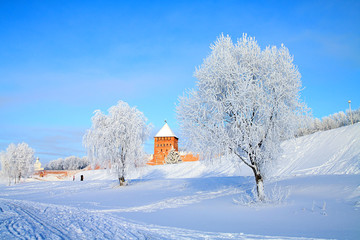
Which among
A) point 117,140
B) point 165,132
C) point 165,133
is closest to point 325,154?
point 117,140

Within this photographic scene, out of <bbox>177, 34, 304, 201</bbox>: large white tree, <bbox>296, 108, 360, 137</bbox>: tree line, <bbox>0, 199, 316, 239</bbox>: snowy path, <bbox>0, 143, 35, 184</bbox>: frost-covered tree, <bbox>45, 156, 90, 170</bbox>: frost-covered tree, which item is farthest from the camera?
<bbox>45, 156, 90, 170</bbox>: frost-covered tree

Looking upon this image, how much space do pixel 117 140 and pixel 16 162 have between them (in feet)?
107

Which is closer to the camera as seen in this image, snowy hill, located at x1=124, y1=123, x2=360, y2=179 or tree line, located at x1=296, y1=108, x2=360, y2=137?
snowy hill, located at x1=124, y1=123, x2=360, y2=179

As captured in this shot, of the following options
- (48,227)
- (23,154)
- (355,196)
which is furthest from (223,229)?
(23,154)

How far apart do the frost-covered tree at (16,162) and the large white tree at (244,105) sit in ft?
147

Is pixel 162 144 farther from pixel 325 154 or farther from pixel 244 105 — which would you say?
pixel 244 105

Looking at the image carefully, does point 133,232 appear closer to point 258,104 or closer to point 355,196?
point 258,104

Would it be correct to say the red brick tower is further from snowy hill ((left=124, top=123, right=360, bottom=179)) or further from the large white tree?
the large white tree

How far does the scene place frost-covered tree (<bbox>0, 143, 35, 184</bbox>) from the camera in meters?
46.8

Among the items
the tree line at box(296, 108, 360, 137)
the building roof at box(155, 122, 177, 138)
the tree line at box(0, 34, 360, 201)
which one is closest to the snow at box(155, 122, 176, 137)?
the building roof at box(155, 122, 177, 138)

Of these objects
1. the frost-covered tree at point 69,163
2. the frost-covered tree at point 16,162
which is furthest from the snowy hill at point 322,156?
the frost-covered tree at point 69,163

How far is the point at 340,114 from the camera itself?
72312 mm

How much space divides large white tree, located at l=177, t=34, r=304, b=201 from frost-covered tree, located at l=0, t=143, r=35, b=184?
44.9 meters

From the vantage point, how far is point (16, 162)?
46.8m
